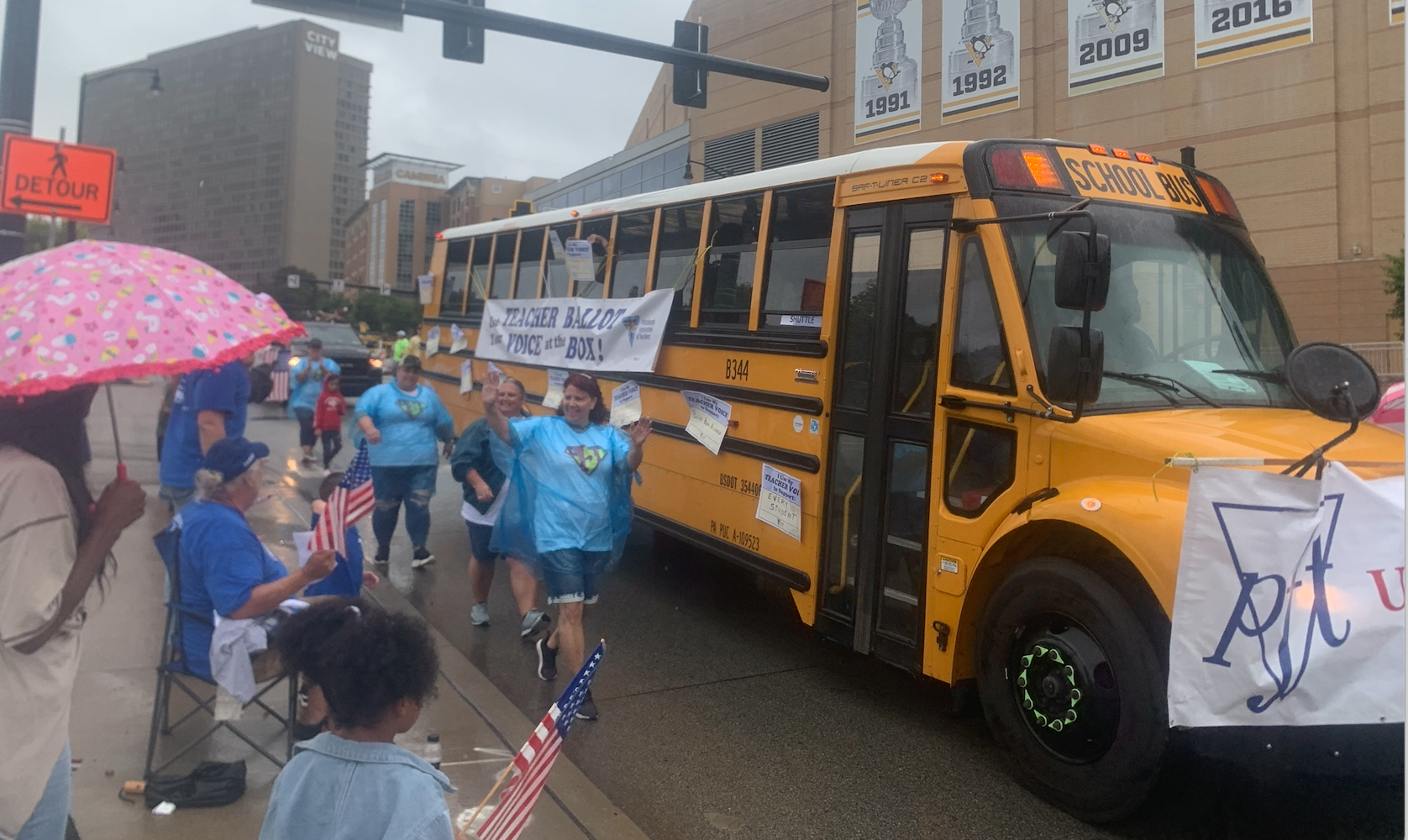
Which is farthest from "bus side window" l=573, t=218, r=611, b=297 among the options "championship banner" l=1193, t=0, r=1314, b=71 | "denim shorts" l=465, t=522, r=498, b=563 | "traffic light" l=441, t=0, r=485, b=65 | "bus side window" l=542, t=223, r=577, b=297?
"championship banner" l=1193, t=0, r=1314, b=71

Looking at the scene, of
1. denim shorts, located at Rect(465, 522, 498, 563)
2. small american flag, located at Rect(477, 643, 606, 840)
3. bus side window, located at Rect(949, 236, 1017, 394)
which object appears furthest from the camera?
denim shorts, located at Rect(465, 522, 498, 563)

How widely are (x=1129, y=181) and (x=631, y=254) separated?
3720 mm

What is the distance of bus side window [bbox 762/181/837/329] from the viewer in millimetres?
5496

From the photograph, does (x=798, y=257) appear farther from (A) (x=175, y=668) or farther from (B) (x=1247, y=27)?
(B) (x=1247, y=27)

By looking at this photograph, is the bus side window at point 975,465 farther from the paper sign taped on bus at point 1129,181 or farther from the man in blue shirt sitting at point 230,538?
the man in blue shirt sitting at point 230,538

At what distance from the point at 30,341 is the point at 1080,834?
12.2 ft

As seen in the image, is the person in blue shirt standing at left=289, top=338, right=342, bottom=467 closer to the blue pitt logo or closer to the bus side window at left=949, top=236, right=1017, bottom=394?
the bus side window at left=949, top=236, right=1017, bottom=394

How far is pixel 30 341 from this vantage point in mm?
2258

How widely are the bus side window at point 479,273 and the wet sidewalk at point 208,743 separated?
3.54m

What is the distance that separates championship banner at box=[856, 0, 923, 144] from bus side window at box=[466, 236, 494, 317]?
10.4 metres

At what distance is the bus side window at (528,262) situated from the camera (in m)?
8.72

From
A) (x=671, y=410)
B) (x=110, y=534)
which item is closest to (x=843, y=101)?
(x=671, y=410)

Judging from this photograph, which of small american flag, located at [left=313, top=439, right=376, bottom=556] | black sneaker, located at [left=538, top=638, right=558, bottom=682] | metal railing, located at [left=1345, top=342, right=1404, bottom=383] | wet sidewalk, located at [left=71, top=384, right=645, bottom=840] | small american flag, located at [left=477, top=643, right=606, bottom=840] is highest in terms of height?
metal railing, located at [left=1345, top=342, right=1404, bottom=383]

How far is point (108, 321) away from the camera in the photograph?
2.38 m
